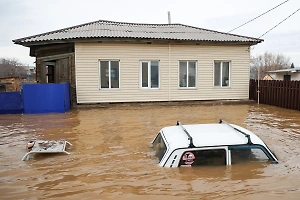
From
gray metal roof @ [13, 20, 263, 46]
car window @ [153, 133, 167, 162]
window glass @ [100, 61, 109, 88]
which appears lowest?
→ car window @ [153, 133, 167, 162]

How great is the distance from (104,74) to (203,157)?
10.7 metres

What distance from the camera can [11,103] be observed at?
12773 mm

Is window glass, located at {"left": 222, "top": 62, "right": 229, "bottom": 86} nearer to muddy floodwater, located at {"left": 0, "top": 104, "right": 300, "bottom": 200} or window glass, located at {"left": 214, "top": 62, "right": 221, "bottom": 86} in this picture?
window glass, located at {"left": 214, "top": 62, "right": 221, "bottom": 86}

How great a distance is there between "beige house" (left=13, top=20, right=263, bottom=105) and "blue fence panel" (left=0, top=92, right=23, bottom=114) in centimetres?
262

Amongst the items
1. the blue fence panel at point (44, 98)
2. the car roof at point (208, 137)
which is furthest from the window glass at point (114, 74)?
the car roof at point (208, 137)

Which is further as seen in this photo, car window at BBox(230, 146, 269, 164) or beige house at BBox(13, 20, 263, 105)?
beige house at BBox(13, 20, 263, 105)

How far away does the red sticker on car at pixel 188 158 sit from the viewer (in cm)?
480

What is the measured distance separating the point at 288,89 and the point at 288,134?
676cm

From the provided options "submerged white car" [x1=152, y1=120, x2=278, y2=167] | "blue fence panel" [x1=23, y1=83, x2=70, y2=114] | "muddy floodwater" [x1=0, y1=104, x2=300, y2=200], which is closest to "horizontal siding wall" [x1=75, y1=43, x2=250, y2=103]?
"blue fence panel" [x1=23, y1=83, x2=70, y2=114]

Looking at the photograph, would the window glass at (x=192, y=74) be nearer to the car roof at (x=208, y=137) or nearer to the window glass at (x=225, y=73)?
the window glass at (x=225, y=73)

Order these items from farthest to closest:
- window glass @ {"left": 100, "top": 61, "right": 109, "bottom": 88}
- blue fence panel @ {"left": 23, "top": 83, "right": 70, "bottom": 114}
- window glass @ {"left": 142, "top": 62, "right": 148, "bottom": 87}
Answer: window glass @ {"left": 142, "top": 62, "right": 148, "bottom": 87}, window glass @ {"left": 100, "top": 61, "right": 109, "bottom": 88}, blue fence panel @ {"left": 23, "top": 83, "right": 70, "bottom": 114}

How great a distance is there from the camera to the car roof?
4.80 metres

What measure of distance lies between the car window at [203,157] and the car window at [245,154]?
0.60 feet

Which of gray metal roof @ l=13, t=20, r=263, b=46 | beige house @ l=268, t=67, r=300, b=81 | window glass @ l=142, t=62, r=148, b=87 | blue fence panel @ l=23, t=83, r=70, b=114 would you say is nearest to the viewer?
blue fence panel @ l=23, t=83, r=70, b=114
